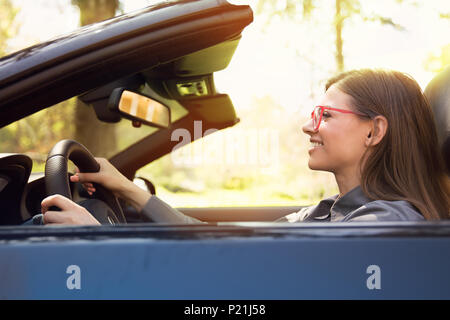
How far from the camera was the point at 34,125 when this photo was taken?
28.8 ft

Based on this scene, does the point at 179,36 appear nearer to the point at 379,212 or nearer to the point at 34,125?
the point at 379,212

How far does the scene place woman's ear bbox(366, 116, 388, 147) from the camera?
1.62 m

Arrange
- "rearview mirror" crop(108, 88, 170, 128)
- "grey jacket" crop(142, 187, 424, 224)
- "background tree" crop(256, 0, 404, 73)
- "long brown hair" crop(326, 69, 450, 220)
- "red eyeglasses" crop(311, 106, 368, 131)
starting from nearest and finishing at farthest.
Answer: "grey jacket" crop(142, 187, 424, 224) → "long brown hair" crop(326, 69, 450, 220) → "red eyeglasses" crop(311, 106, 368, 131) → "rearview mirror" crop(108, 88, 170, 128) → "background tree" crop(256, 0, 404, 73)

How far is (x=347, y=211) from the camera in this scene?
1.59 meters

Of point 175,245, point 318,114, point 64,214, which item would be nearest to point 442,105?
point 318,114

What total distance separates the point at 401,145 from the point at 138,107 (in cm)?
98

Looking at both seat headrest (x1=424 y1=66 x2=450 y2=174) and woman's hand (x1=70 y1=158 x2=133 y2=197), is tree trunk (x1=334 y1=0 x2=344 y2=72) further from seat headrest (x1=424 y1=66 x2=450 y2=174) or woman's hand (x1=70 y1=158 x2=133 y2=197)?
woman's hand (x1=70 y1=158 x2=133 y2=197)

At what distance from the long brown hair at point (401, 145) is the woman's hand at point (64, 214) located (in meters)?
0.86

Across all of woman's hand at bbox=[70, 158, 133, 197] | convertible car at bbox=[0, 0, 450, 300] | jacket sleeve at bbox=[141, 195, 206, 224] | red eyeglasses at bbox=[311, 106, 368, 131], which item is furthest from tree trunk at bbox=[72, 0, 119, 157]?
convertible car at bbox=[0, 0, 450, 300]

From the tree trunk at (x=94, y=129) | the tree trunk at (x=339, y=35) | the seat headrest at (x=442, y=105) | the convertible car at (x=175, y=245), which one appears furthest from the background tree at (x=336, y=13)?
the convertible car at (x=175, y=245)

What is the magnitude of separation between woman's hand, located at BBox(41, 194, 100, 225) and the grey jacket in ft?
1.18

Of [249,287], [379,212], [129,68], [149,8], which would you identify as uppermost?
[149,8]

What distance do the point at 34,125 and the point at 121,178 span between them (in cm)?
765

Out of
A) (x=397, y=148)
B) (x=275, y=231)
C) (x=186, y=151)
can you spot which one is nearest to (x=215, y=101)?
(x=186, y=151)
